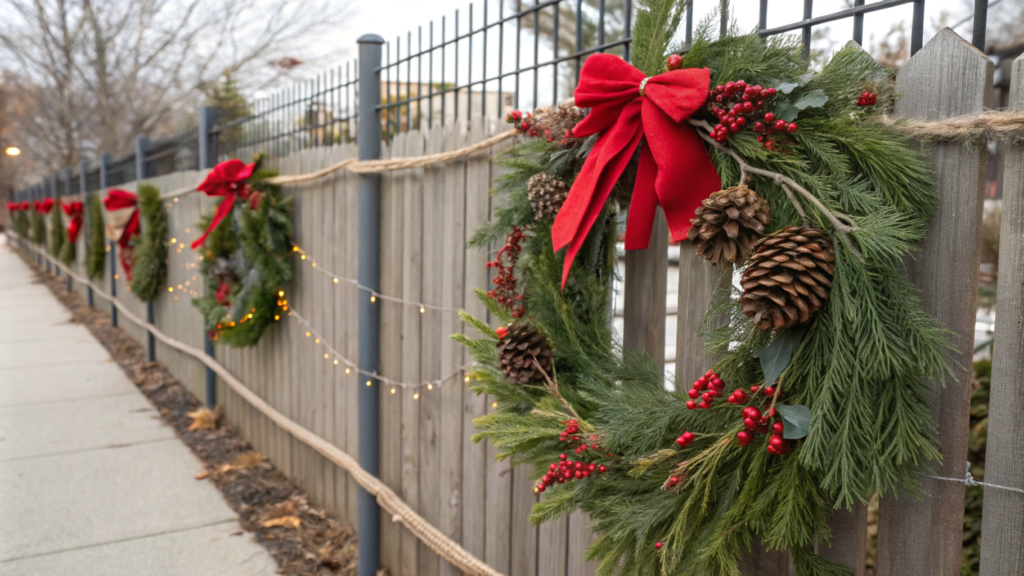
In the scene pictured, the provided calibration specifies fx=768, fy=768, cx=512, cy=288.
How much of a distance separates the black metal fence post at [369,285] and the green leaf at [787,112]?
7.58 feet

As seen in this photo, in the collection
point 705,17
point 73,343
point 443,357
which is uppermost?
point 705,17

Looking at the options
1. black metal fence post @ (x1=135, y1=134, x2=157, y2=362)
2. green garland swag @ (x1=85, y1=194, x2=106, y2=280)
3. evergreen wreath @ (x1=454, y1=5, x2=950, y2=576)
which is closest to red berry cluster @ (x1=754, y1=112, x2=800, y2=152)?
evergreen wreath @ (x1=454, y1=5, x2=950, y2=576)

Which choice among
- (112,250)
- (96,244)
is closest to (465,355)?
(112,250)

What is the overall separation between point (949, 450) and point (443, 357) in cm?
198

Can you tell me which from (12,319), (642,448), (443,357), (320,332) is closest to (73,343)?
(12,319)

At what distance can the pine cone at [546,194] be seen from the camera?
1990mm

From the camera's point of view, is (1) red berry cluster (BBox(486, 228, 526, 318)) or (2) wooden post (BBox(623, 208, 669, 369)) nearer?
(2) wooden post (BBox(623, 208, 669, 369))

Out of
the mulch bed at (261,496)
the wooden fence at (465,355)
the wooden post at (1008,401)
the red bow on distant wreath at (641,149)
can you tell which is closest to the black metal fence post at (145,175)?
the mulch bed at (261,496)

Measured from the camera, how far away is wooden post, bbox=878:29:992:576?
139cm

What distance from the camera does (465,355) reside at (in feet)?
9.65

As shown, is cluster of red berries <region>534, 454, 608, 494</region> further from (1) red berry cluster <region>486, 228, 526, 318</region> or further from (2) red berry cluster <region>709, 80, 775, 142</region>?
(2) red berry cluster <region>709, 80, 775, 142</region>

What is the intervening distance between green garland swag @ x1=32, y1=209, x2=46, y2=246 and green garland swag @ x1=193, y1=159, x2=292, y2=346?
1634 cm

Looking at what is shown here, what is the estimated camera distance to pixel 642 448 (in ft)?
5.40

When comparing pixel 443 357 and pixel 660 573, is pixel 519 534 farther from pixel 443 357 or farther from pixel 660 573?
pixel 660 573
